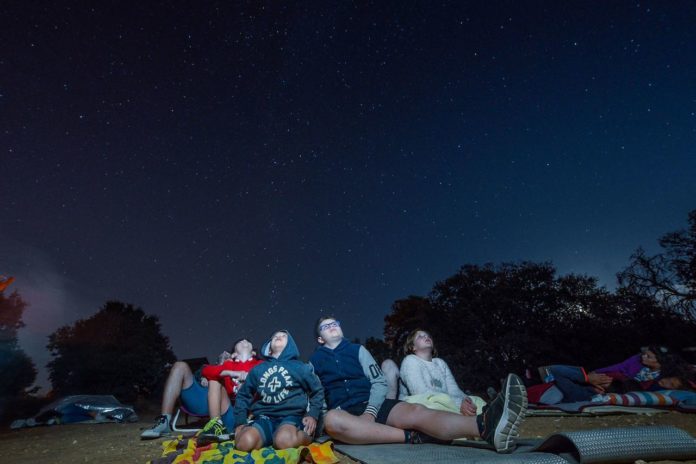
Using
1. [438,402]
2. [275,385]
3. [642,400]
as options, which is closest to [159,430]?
[275,385]

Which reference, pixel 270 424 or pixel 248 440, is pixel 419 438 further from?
pixel 248 440

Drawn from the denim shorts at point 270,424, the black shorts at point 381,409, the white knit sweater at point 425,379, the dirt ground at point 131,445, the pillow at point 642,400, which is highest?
A: the white knit sweater at point 425,379

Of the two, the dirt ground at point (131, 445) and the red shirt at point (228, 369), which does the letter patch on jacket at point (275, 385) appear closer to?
the dirt ground at point (131, 445)

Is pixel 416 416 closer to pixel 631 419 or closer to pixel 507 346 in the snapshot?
pixel 631 419

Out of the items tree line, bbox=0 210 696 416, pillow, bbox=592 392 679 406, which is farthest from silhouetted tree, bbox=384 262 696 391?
pillow, bbox=592 392 679 406

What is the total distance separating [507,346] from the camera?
48.4 feet

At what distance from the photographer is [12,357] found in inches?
963

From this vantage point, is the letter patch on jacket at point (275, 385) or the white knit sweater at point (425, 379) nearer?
the letter patch on jacket at point (275, 385)

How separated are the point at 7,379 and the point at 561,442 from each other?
30.7 meters

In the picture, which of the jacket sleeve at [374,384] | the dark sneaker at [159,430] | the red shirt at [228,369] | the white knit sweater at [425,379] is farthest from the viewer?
the red shirt at [228,369]

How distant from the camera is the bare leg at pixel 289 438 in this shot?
334 centimetres

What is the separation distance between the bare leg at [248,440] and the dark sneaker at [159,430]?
2095 millimetres

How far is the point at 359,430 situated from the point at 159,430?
9.23ft

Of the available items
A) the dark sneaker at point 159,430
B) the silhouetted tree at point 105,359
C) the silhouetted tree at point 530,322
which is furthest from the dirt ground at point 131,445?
the silhouetted tree at point 105,359
